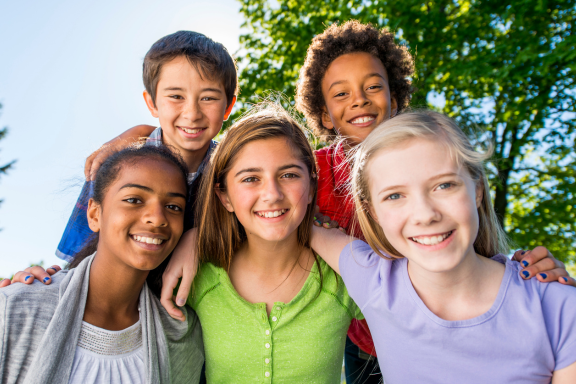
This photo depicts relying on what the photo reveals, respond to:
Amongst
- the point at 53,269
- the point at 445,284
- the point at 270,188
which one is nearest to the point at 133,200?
the point at 53,269

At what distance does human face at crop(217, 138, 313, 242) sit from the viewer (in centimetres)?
221

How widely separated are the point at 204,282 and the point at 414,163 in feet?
4.41

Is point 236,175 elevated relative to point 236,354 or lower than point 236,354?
elevated

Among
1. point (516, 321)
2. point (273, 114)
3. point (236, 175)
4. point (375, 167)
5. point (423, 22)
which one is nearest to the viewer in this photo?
point (516, 321)

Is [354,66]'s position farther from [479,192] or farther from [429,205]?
[429,205]

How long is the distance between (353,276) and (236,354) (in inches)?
30.1

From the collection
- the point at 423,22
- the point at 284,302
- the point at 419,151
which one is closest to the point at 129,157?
the point at 284,302

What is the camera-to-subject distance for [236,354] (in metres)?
2.20

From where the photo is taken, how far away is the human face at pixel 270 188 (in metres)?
2.21

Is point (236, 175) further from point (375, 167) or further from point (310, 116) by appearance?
point (310, 116)

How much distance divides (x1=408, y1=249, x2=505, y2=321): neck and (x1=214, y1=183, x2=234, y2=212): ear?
1.16 meters

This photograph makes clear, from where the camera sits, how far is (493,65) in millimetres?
6449

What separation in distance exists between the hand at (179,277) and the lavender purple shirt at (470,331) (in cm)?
85

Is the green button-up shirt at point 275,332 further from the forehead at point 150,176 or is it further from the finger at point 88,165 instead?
the finger at point 88,165
